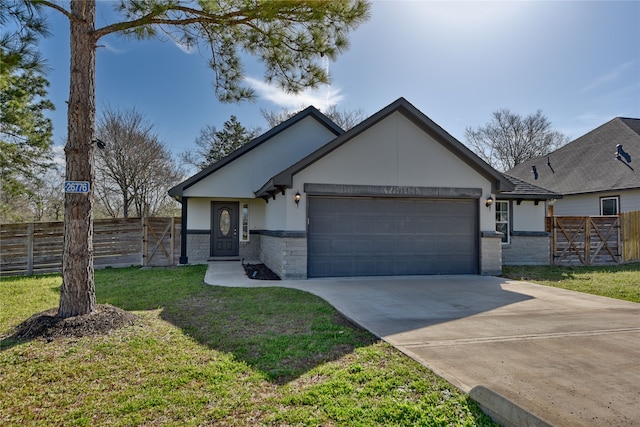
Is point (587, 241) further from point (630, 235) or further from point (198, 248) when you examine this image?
point (198, 248)

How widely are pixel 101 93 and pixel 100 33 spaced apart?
56.7 ft

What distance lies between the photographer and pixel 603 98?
18.5 meters

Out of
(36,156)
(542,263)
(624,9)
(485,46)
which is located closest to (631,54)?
(624,9)

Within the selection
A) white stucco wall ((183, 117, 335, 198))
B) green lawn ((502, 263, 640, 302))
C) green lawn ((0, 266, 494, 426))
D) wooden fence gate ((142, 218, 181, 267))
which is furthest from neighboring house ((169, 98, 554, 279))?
wooden fence gate ((142, 218, 181, 267))

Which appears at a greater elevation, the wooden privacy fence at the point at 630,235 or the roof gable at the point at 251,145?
the roof gable at the point at 251,145

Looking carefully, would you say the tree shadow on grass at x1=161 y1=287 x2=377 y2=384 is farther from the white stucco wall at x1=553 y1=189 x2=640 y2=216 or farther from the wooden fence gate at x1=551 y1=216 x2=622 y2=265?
the white stucco wall at x1=553 y1=189 x2=640 y2=216

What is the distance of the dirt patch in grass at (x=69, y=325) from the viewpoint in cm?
482

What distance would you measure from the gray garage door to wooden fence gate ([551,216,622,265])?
4.77 metres

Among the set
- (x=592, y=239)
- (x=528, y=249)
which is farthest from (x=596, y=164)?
(x=528, y=249)

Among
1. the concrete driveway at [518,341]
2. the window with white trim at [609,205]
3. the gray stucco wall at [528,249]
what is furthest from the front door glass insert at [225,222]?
the window with white trim at [609,205]

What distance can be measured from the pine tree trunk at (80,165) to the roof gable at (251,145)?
7.12 m

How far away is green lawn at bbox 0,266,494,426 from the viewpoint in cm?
287

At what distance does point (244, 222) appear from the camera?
560 inches

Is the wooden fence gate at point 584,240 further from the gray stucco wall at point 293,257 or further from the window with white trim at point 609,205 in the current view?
the gray stucco wall at point 293,257
